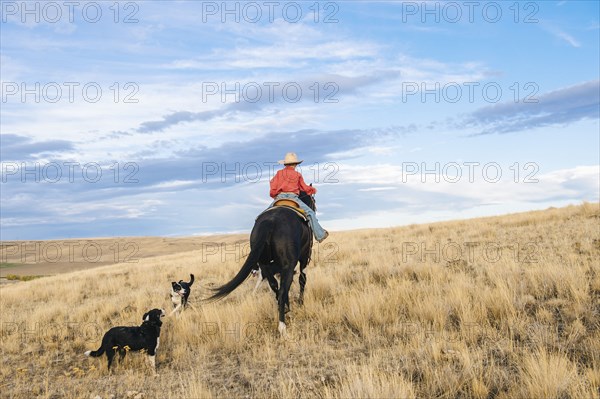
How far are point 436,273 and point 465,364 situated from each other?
5467 millimetres

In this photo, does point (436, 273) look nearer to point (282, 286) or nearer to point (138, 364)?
point (282, 286)

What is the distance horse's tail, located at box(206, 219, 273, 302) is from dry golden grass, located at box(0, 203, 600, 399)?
70cm

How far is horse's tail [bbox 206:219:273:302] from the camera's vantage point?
26.2ft

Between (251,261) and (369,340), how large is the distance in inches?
99.9

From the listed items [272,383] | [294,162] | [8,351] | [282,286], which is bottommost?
[8,351]

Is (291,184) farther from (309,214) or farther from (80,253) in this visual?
(80,253)

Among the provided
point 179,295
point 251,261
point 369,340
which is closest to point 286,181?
point 251,261

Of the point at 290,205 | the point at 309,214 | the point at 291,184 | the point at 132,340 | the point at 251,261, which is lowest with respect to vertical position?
the point at 132,340

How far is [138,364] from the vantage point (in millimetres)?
7129

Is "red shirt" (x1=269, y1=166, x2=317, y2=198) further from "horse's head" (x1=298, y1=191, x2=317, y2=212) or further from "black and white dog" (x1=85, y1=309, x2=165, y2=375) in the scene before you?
"black and white dog" (x1=85, y1=309, x2=165, y2=375)

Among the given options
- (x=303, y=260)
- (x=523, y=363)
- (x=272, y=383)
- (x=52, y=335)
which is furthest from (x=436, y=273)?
(x=52, y=335)

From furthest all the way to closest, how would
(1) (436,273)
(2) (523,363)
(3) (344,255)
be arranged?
(3) (344,255) < (1) (436,273) < (2) (523,363)

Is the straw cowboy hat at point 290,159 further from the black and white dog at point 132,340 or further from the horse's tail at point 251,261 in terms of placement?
the black and white dog at point 132,340

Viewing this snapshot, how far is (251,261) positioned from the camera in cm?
805
